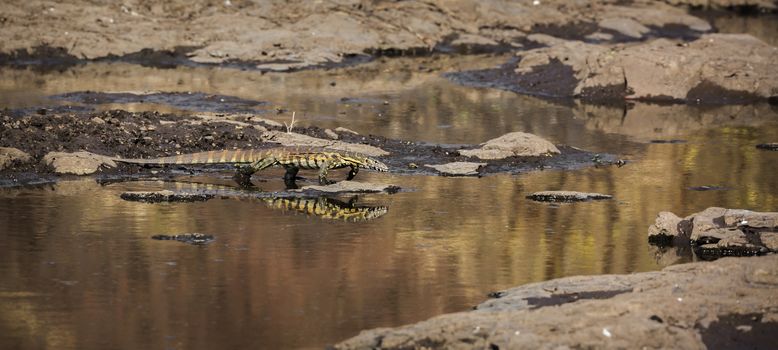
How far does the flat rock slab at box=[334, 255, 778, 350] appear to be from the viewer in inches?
329

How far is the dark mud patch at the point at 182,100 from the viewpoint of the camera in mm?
20875

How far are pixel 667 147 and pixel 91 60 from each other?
1215cm

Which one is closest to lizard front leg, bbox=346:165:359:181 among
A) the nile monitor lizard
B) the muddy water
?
the nile monitor lizard

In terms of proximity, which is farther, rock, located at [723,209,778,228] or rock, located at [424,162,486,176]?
rock, located at [424,162,486,176]

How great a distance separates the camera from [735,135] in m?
19.8

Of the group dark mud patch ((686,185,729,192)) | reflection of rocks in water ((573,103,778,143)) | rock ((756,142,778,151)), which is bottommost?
dark mud patch ((686,185,729,192))

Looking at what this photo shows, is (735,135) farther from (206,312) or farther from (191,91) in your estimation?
(206,312)

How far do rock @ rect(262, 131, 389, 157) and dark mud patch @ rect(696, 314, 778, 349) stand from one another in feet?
27.1

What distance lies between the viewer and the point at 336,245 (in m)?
12.2

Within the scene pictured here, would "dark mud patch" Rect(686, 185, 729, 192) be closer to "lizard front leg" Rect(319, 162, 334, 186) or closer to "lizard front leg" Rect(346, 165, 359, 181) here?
"lizard front leg" Rect(346, 165, 359, 181)

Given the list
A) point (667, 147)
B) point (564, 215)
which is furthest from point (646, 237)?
point (667, 147)

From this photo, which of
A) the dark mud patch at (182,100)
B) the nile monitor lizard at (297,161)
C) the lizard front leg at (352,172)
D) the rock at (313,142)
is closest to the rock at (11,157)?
the nile monitor lizard at (297,161)

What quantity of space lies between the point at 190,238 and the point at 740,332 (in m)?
5.13

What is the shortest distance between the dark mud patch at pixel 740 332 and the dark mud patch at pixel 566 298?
0.90 metres
